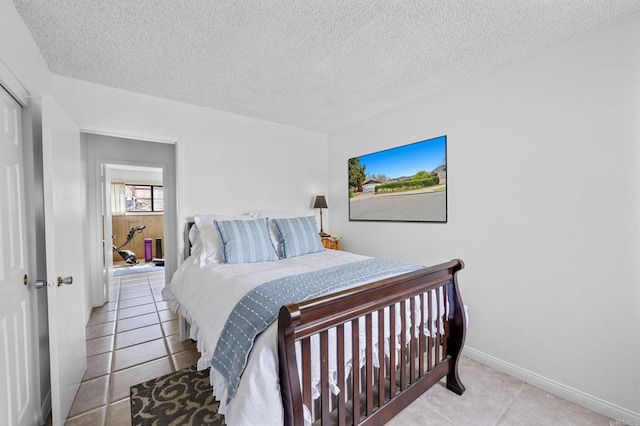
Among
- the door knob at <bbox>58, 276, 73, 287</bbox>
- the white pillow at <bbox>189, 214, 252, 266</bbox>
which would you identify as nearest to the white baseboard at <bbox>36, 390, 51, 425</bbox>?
the door knob at <bbox>58, 276, 73, 287</bbox>

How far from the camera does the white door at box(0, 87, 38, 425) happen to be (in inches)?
50.0

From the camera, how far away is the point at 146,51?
197cm

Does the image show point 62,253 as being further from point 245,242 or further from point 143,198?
point 143,198

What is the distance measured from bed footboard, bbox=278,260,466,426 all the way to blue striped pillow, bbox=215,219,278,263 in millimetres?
1283

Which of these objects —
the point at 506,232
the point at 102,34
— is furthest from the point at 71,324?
the point at 506,232

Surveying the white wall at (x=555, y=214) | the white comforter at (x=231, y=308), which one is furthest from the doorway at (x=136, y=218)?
the white wall at (x=555, y=214)

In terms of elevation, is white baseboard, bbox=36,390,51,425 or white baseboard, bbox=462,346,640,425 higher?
white baseboard, bbox=36,390,51,425

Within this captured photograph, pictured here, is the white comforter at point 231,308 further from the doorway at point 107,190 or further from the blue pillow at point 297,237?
the doorway at point 107,190

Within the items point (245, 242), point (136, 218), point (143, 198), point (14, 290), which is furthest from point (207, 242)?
point (143, 198)

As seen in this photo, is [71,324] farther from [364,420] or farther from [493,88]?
[493,88]

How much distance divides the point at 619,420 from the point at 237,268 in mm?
2692

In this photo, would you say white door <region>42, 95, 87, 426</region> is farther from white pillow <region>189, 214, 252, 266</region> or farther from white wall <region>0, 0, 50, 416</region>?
white pillow <region>189, 214, 252, 266</region>

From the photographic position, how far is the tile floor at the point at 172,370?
170 centimetres

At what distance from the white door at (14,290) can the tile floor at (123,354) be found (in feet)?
1.18
